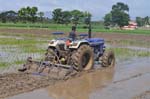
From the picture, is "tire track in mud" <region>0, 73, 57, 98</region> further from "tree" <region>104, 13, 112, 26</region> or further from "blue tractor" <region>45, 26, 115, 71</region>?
"tree" <region>104, 13, 112, 26</region>

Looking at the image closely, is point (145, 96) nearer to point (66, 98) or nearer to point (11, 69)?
point (66, 98)

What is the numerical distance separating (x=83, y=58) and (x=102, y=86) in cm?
214

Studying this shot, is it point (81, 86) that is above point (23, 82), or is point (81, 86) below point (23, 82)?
below

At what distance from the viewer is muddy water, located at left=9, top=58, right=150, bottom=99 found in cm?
795

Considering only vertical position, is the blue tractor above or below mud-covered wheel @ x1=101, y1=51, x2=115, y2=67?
above

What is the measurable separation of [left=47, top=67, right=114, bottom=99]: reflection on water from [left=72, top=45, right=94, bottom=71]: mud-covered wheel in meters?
0.37

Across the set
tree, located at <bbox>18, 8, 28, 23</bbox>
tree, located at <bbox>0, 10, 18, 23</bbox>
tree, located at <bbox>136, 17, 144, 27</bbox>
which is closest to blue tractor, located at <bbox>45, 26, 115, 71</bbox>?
tree, located at <bbox>18, 8, 28, 23</bbox>

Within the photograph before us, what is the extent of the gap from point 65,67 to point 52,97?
2.53 meters

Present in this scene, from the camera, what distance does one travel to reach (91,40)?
12258mm

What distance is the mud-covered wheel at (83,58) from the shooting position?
10.6 meters

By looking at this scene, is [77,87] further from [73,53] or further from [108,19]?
[108,19]

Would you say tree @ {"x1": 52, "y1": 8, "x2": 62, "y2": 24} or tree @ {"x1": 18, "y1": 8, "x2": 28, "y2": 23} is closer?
tree @ {"x1": 18, "y1": 8, "x2": 28, "y2": 23}

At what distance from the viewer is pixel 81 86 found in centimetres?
909

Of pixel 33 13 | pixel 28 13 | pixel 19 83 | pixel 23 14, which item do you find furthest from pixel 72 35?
pixel 23 14
